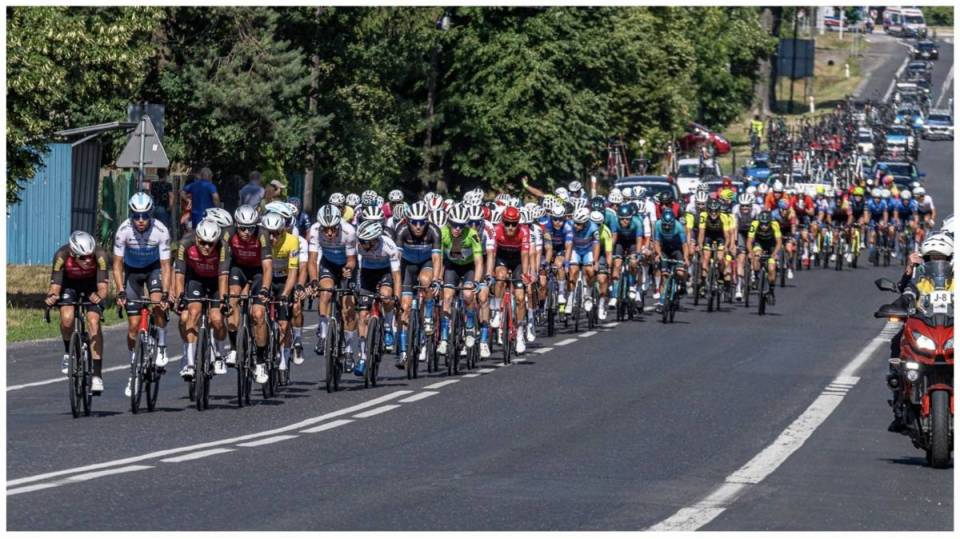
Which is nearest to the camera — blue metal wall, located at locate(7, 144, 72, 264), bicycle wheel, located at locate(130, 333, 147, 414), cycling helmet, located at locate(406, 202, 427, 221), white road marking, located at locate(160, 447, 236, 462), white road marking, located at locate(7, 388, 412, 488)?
white road marking, located at locate(7, 388, 412, 488)

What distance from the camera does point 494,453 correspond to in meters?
15.1

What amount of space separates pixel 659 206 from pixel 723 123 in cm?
7135

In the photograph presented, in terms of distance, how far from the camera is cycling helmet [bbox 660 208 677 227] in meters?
31.8

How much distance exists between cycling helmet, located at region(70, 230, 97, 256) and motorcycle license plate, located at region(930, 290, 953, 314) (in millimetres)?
6852

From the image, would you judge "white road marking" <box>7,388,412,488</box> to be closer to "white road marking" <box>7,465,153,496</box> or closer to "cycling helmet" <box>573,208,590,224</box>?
"white road marking" <box>7,465,153,496</box>

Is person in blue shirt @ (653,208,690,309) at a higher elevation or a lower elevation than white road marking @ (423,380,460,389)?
higher

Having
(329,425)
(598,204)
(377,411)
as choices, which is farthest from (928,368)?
(598,204)

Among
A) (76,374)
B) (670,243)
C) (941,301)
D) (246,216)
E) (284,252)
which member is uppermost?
(246,216)

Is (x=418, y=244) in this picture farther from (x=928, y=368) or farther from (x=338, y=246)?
(x=928, y=368)

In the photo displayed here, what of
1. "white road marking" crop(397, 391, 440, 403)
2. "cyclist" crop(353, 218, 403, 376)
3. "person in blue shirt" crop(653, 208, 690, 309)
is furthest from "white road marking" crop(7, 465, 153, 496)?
"person in blue shirt" crop(653, 208, 690, 309)

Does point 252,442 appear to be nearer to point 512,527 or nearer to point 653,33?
point 512,527

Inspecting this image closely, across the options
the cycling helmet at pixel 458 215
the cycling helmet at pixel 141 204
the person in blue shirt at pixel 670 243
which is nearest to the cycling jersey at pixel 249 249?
the cycling helmet at pixel 141 204

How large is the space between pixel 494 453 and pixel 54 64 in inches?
632

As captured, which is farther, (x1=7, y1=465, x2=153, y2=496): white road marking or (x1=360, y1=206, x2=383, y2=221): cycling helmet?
(x1=360, y1=206, x2=383, y2=221): cycling helmet
